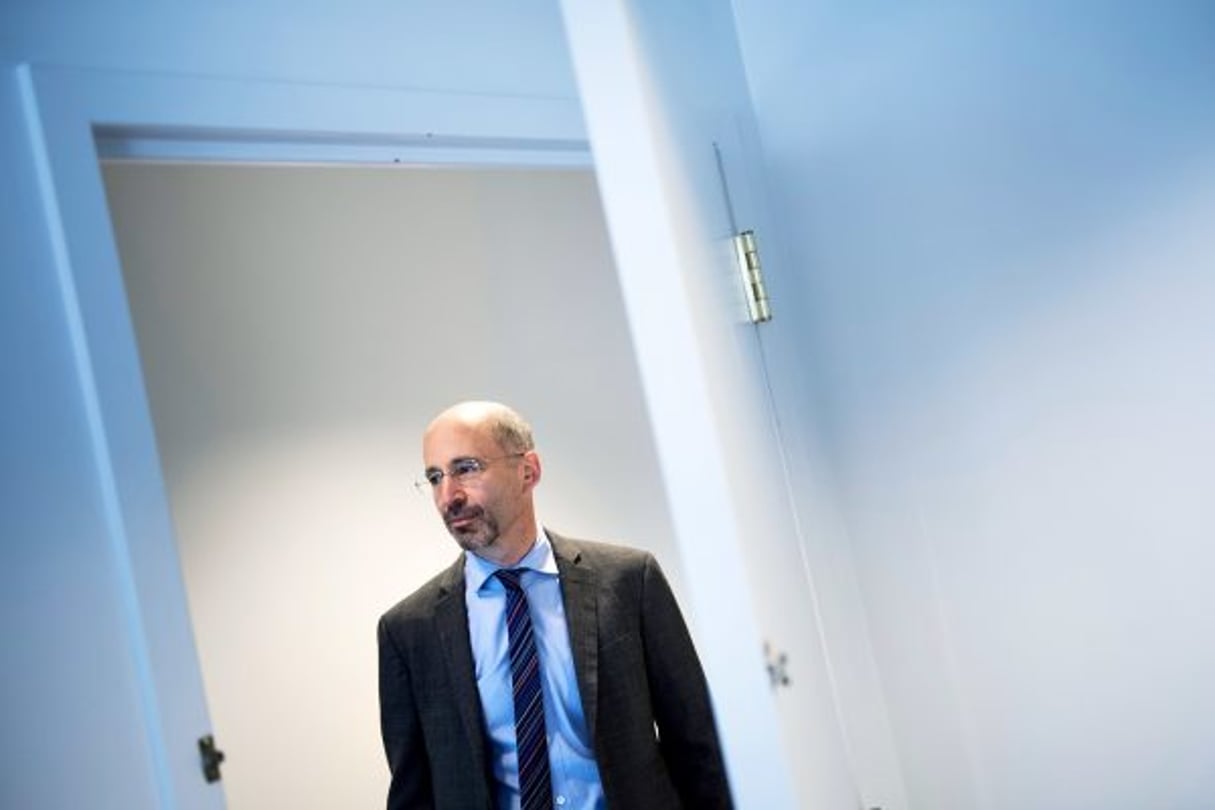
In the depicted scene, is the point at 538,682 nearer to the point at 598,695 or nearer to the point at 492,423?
the point at 598,695

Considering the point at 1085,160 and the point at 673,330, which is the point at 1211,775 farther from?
the point at 673,330

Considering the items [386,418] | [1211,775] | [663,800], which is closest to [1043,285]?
[1211,775]

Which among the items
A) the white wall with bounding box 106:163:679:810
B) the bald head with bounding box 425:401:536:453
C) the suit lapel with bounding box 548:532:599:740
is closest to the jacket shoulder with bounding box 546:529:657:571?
the suit lapel with bounding box 548:532:599:740

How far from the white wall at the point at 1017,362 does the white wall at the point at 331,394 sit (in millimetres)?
1985

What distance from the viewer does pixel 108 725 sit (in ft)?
5.65

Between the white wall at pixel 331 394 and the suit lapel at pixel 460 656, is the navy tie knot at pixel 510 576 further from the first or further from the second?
the white wall at pixel 331 394

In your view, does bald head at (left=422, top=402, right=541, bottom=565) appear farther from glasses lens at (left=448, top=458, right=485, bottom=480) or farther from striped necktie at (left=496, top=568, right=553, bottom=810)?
striped necktie at (left=496, top=568, right=553, bottom=810)

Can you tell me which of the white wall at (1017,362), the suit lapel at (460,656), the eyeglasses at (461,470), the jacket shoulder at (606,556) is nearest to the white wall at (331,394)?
the eyeglasses at (461,470)

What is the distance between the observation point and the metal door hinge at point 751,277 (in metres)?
1.53

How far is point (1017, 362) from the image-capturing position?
1.55m

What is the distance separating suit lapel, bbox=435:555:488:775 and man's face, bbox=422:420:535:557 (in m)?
0.08

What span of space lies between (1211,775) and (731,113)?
1.08 m

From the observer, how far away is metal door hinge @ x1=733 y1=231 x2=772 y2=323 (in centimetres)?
153

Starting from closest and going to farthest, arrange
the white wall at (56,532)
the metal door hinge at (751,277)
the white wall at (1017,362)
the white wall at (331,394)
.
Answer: the white wall at (1017,362)
the metal door hinge at (751,277)
the white wall at (56,532)
the white wall at (331,394)
